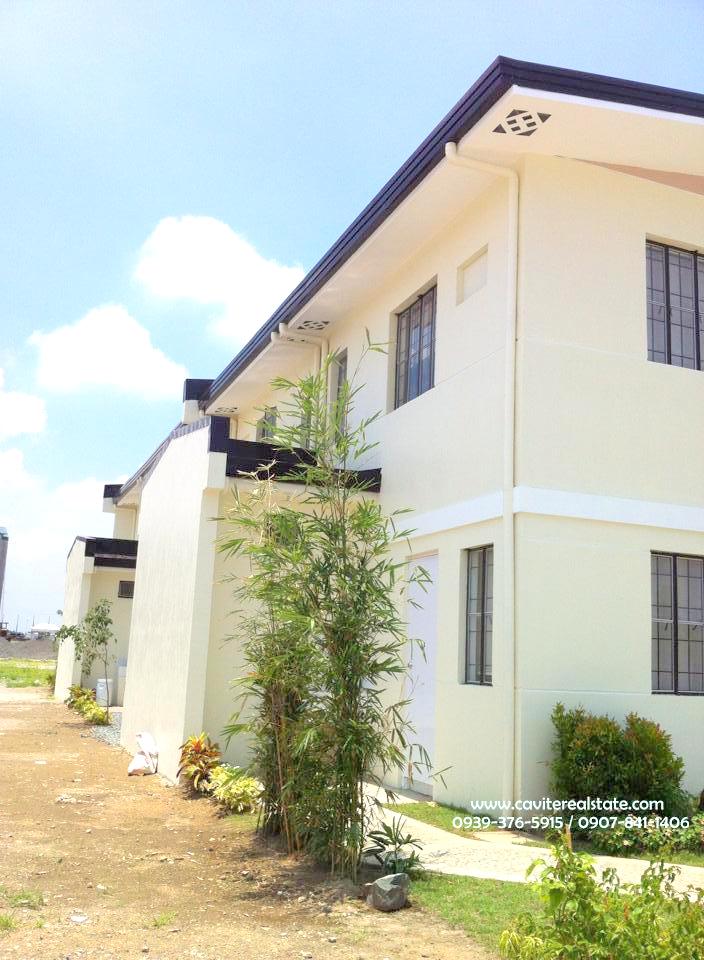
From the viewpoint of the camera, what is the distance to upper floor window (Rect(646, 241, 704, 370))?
31.2 feet

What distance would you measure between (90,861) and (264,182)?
23.3ft

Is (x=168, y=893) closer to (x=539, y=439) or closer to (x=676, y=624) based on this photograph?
(x=539, y=439)

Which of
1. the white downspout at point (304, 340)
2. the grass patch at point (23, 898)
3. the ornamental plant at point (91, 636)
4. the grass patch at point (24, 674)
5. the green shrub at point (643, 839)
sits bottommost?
the grass patch at point (23, 898)

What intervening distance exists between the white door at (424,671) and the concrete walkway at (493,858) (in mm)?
1845

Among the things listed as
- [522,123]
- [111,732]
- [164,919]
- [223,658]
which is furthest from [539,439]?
[111,732]

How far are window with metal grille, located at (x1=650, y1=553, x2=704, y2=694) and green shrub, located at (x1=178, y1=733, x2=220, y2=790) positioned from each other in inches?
185

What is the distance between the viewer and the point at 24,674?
31.2 metres

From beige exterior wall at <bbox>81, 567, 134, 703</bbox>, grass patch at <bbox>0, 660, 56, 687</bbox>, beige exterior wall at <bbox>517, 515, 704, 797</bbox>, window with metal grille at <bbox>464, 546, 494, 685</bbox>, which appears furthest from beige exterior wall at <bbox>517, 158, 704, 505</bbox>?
grass patch at <bbox>0, 660, 56, 687</bbox>

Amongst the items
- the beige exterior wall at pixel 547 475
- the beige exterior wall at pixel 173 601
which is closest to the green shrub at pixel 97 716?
the beige exterior wall at pixel 173 601

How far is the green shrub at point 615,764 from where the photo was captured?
7.45m

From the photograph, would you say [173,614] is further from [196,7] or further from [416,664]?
[196,7]

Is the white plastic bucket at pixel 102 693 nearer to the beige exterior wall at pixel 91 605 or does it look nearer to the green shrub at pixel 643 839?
the beige exterior wall at pixel 91 605

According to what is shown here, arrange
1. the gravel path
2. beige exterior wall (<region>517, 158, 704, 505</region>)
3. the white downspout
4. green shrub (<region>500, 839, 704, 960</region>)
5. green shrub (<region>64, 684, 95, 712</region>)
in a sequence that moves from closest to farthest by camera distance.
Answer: green shrub (<region>500, 839, 704, 960</region>) → beige exterior wall (<region>517, 158, 704, 505</region>) → the white downspout → the gravel path → green shrub (<region>64, 684, 95, 712</region>)

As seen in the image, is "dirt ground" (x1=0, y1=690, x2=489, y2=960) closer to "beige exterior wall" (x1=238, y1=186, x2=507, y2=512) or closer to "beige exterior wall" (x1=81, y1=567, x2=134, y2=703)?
"beige exterior wall" (x1=238, y1=186, x2=507, y2=512)
